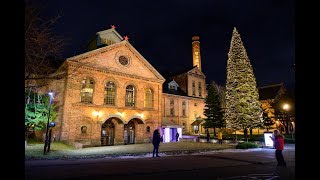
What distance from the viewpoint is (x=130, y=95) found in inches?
1320

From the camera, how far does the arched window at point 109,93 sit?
30953 millimetres

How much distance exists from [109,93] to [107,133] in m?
5.11

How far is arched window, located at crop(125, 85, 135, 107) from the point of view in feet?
109

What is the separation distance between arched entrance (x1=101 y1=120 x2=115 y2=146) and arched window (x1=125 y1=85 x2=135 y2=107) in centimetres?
374

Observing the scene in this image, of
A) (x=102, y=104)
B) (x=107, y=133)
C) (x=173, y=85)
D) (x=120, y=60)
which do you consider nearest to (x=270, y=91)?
(x=173, y=85)

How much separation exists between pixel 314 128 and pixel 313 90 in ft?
1.19

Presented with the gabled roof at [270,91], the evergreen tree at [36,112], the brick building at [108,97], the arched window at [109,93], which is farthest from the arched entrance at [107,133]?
the gabled roof at [270,91]

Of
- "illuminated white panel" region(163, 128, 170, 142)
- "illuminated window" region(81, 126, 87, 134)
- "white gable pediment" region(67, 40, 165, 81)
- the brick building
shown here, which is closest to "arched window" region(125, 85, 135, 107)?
the brick building

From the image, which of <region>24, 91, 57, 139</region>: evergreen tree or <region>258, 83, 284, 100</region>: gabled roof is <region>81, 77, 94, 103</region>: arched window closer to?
<region>24, 91, 57, 139</region>: evergreen tree

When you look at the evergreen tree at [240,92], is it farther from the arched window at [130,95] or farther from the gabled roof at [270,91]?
the gabled roof at [270,91]

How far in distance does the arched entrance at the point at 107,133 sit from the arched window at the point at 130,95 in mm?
3741

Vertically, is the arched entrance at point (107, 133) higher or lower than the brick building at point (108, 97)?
lower

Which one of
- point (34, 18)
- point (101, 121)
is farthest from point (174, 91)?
point (34, 18)

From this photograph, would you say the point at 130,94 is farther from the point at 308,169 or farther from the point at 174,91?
the point at 308,169
